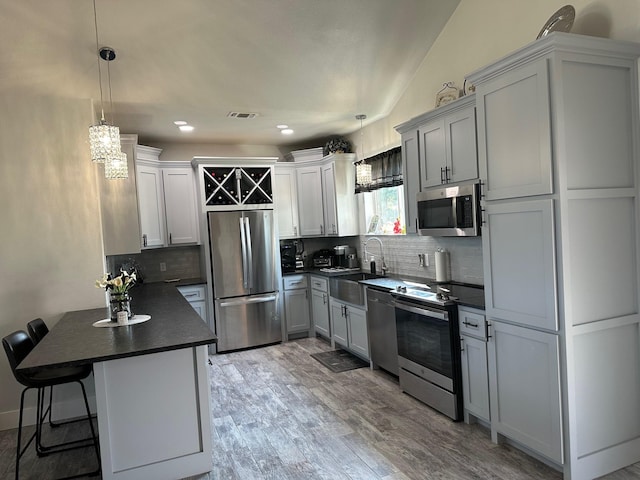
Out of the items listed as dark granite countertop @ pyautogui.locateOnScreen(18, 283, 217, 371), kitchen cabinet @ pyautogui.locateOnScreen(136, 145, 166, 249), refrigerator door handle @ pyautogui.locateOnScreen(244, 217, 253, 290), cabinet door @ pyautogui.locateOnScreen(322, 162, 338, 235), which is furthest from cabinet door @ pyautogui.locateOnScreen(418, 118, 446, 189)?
kitchen cabinet @ pyautogui.locateOnScreen(136, 145, 166, 249)

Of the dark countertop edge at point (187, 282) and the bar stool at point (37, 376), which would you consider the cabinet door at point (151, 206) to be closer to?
the dark countertop edge at point (187, 282)

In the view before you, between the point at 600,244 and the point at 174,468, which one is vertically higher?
the point at 600,244

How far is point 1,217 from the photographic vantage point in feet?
11.4

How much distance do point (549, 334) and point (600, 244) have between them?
0.58 meters

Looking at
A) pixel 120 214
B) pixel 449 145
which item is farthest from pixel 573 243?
pixel 120 214

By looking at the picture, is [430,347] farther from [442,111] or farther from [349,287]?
[442,111]

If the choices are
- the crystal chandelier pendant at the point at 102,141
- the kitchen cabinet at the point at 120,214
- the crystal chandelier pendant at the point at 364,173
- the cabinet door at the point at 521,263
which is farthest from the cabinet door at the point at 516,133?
the kitchen cabinet at the point at 120,214

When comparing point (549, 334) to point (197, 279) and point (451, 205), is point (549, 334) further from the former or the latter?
point (197, 279)

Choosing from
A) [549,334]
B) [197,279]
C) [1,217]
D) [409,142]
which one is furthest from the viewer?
[197,279]

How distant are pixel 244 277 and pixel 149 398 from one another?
2794mm

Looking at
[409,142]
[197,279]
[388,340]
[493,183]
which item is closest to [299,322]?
[197,279]

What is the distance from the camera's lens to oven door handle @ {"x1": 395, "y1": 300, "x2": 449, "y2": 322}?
302cm

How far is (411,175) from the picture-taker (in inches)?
154

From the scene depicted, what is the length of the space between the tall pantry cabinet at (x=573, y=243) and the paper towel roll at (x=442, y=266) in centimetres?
136
